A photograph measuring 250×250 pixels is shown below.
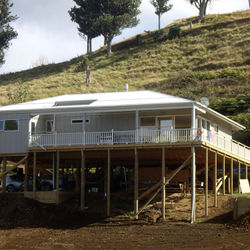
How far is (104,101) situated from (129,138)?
3704 mm

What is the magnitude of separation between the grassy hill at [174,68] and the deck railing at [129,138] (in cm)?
2400

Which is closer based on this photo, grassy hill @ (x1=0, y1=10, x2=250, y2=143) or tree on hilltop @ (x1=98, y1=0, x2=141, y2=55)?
grassy hill @ (x1=0, y1=10, x2=250, y2=143)

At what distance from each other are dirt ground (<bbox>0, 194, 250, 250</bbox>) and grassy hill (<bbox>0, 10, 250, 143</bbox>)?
26706 millimetres

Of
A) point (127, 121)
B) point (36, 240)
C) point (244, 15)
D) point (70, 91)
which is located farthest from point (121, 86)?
point (36, 240)

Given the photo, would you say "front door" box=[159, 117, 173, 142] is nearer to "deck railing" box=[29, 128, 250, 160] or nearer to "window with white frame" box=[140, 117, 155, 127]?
"deck railing" box=[29, 128, 250, 160]

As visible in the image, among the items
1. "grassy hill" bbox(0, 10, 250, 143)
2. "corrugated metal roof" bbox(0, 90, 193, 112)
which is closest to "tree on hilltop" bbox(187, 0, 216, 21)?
"grassy hill" bbox(0, 10, 250, 143)

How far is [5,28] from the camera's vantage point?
102 m

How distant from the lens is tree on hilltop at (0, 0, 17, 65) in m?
100

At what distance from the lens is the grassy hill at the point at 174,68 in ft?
248

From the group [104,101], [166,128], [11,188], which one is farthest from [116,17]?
[166,128]

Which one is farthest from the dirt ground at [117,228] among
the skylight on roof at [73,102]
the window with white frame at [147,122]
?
the skylight on roof at [73,102]

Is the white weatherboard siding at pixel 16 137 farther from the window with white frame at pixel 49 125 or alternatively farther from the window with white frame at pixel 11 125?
the window with white frame at pixel 49 125

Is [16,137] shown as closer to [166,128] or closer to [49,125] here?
[49,125]

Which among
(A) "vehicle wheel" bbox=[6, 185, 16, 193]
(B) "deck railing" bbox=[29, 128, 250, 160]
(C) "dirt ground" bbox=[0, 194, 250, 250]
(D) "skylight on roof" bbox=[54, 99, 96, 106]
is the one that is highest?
(D) "skylight on roof" bbox=[54, 99, 96, 106]
